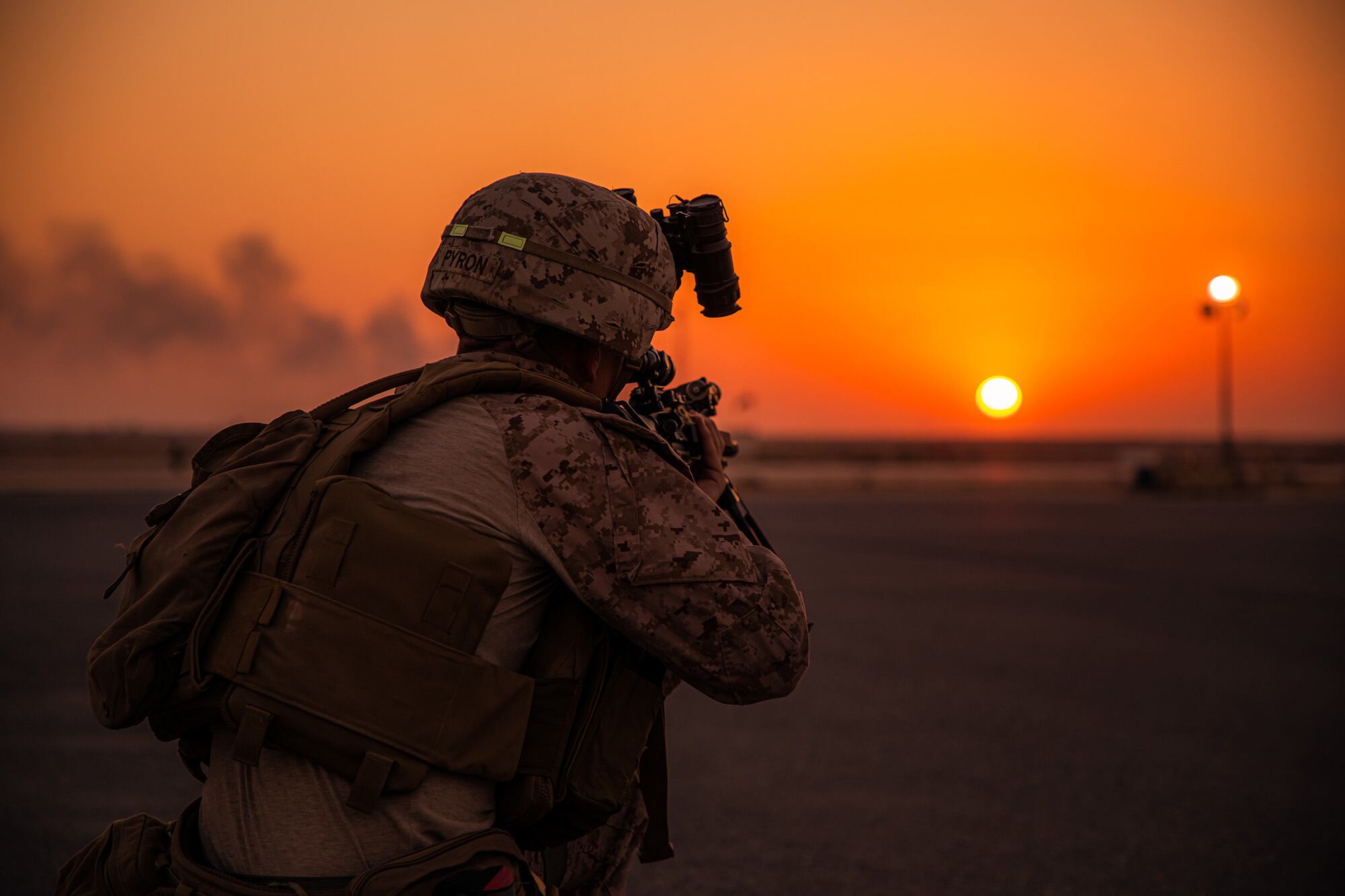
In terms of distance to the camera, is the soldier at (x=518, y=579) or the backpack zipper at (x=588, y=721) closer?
the soldier at (x=518, y=579)

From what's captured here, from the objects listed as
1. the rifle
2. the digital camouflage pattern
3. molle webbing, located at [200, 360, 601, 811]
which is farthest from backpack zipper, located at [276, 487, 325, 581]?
the rifle

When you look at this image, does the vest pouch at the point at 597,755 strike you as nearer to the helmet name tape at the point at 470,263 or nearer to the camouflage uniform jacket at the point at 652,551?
the camouflage uniform jacket at the point at 652,551

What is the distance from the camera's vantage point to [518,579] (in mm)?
1912

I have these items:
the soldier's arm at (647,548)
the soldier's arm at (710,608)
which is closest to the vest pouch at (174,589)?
the soldier's arm at (647,548)

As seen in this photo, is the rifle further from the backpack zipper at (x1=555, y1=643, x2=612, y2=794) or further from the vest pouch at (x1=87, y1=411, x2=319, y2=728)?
the vest pouch at (x1=87, y1=411, x2=319, y2=728)

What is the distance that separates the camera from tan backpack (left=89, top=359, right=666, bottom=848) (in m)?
1.79

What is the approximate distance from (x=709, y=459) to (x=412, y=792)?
3.18 feet

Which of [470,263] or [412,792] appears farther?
[470,263]

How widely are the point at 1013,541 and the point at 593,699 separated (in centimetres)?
1715

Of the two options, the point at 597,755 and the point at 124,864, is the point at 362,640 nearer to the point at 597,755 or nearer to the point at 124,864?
the point at 597,755

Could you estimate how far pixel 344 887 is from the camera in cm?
183

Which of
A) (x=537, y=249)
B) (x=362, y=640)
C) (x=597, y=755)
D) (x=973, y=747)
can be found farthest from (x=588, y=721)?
(x=973, y=747)

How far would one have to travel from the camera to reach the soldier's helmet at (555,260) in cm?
205

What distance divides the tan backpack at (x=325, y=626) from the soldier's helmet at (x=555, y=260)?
7.8 inches
